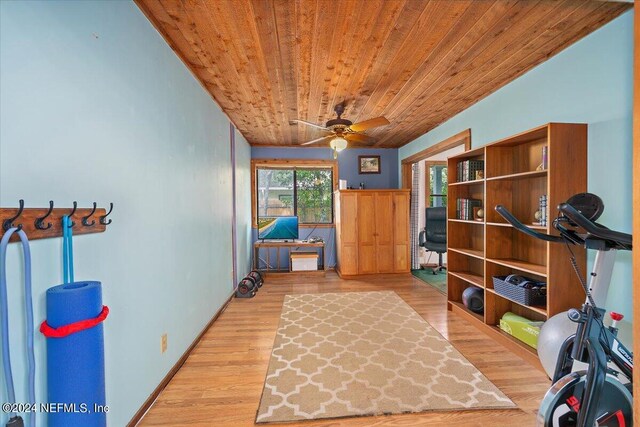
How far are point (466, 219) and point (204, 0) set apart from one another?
3214mm

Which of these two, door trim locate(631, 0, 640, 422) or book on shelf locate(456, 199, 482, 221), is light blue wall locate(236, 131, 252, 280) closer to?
book on shelf locate(456, 199, 482, 221)

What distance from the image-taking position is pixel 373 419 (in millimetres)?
1663

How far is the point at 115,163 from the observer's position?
1455 millimetres

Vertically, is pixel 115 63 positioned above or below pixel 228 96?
below

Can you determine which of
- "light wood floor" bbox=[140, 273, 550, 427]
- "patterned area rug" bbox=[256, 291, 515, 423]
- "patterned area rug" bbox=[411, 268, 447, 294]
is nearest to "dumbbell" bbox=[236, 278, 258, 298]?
"light wood floor" bbox=[140, 273, 550, 427]

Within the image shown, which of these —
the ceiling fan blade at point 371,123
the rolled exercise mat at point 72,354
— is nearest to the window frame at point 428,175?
the ceiling fan blade at point 371,123

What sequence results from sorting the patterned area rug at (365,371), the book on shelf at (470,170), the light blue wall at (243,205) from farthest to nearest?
the light blue wall at (243,205)
the book on shelf at (470,170)
the patterned area rug at (365,371)

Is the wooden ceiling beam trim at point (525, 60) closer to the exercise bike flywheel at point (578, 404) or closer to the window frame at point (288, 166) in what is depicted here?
the exercise bike flywheel at point (578, 404)

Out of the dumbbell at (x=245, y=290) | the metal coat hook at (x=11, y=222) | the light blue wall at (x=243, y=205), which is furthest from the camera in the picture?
the light blue wall at (x=243, y=205)

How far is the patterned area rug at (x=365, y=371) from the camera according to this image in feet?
5.81

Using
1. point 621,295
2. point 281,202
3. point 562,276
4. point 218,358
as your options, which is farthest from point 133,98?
point 281,202

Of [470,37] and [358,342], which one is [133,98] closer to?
[470,37]

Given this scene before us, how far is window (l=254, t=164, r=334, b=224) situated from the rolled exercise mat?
4.90 meters

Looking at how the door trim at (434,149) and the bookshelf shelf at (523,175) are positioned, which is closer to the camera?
the bookshelf shelf at (523,175)
